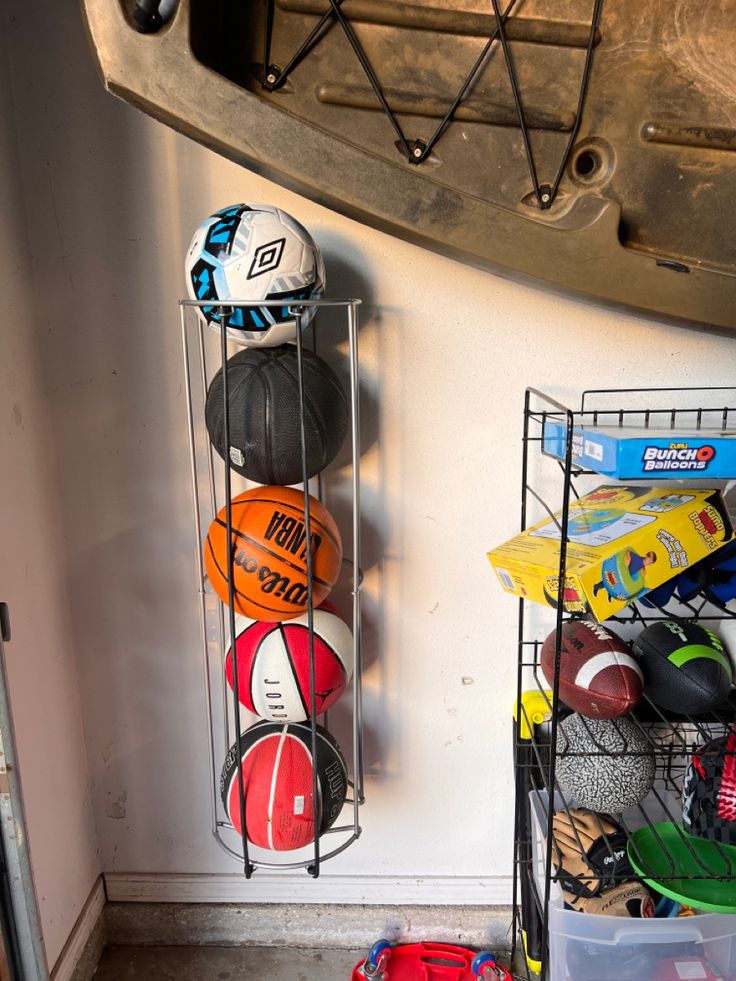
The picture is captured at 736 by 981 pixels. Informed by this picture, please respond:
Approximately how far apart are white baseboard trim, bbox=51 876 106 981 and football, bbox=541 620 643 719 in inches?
43.3

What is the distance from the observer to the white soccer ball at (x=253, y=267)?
1.06 m

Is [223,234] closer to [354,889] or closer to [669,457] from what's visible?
[669,457]

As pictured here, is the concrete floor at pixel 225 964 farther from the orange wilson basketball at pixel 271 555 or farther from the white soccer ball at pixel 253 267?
the white soccer ball at pixel 253 267

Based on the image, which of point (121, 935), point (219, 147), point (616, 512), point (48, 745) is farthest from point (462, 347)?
point (121, 935)

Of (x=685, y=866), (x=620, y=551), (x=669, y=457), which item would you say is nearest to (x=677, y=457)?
(x=669, y=457)

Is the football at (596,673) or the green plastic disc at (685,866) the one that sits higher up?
the football at (596,673)

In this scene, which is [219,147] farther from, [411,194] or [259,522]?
[259,522]

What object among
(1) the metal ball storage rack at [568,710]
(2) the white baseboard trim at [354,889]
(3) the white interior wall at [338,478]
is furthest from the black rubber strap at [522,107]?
(2) the white baseboard trim at [354,889]

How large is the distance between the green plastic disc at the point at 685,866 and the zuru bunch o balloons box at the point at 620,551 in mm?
484

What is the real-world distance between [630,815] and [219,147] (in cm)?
147

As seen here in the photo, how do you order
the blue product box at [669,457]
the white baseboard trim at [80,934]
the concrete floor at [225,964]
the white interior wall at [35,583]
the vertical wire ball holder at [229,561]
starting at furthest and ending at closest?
the concrete floor at [225,964] → the white baseboard trim at [80,934] → the white interior wall at [35,583] → the vertical wire ball holder at [229,561] → the blue product box at [669,457]

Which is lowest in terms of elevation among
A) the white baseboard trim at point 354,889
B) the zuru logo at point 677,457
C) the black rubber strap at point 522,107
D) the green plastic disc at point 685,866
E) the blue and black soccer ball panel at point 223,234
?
the white baseboard trim at point 354,889

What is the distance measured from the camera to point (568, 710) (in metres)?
1.31

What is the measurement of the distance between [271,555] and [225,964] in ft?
3.28
